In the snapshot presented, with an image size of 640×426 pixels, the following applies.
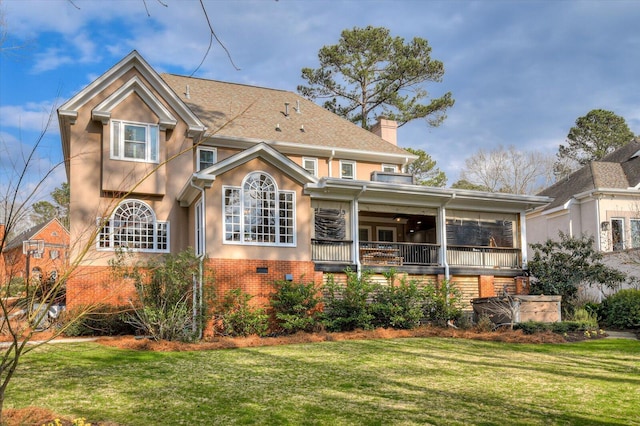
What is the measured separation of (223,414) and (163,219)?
1276 centimetres

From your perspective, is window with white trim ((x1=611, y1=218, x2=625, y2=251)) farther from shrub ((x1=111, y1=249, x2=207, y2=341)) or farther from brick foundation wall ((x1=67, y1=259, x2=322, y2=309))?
shrub ((x1=111, y1=249, x2=207, y2=341))

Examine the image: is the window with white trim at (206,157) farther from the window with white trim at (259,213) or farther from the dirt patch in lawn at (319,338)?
the dirt patch in lawn at (319,338)

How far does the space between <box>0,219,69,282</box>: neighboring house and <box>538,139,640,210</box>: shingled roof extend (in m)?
21.9

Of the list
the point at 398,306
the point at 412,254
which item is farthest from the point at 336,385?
the point at 412,254

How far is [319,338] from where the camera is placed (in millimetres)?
15859

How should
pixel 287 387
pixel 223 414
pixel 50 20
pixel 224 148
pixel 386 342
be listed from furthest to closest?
1. pixel 224 148
2. pixel 386 342
3. pixel 287 387
4. pixel 223 414
5. pixel 50 20

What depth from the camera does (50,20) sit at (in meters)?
4.64

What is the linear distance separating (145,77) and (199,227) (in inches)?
233

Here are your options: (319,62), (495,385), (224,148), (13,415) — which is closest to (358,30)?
(319,62)

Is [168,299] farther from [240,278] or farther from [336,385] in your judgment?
[336,385]

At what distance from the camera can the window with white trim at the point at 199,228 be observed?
17453mm

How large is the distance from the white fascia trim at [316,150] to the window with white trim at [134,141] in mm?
2526

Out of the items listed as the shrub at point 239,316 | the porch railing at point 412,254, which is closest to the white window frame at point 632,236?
the porch railing at point 412,254

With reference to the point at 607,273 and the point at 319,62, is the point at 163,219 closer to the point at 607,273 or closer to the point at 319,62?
the point at 607,273
